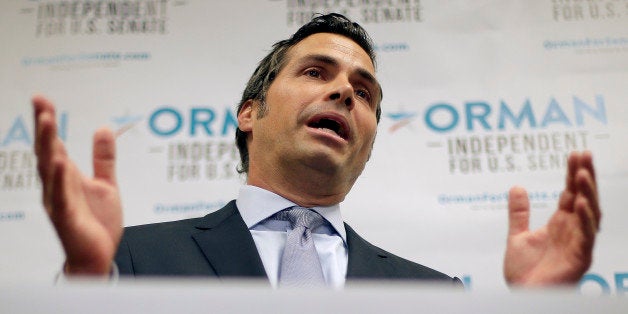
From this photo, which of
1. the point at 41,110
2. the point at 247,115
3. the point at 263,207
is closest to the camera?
the point at 41,110

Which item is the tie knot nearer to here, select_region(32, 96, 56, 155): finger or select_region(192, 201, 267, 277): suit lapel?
select_region(192, 201, 267, 277): suit lapel

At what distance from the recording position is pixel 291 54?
103 centimetres

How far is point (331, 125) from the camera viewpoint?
94cm

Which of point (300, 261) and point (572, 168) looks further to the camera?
point (300, 261)

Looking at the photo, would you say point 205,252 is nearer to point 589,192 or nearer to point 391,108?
point 589,192

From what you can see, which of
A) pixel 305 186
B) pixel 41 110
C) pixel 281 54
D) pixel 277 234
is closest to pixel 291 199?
pixel 305 186

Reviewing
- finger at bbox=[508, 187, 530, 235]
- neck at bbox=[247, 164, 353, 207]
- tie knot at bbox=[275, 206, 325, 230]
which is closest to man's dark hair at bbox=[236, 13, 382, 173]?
neck at bbox=[247, 164, 353, 207]

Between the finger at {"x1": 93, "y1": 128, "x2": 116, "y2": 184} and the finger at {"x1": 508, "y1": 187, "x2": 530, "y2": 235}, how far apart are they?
36cm

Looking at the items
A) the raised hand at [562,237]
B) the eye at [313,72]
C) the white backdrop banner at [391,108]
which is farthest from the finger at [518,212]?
the white backdrop banner at [391,108]

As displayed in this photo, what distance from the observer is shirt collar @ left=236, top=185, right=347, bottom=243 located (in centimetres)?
82

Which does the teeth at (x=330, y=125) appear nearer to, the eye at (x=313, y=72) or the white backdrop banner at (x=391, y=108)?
the eye at (x=313, y=72)

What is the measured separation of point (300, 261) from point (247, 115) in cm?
39

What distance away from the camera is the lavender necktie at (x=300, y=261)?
72 centimetres

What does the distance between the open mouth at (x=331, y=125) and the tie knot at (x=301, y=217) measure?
13cm
